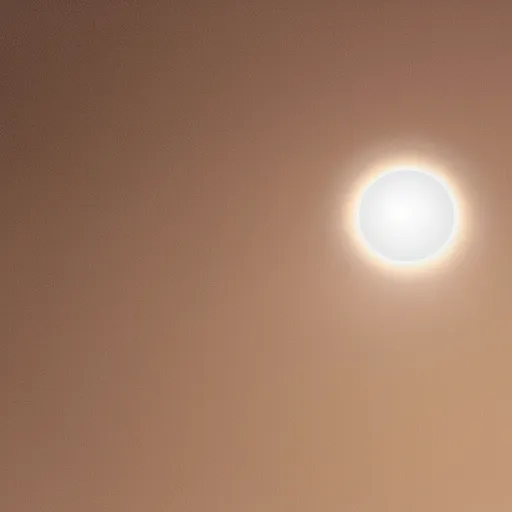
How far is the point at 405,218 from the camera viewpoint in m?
0.84

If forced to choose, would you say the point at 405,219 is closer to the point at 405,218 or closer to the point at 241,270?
the point at 405,218

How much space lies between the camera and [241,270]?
0.85 meters

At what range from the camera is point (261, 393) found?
874 mm

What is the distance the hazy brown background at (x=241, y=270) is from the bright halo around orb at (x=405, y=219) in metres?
0.02

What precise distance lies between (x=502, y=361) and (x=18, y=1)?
0.59 metres

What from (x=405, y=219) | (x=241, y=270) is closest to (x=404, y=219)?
(x=405, y=219)

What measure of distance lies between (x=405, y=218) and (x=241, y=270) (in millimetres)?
172

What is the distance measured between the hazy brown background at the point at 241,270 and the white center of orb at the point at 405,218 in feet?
0.09

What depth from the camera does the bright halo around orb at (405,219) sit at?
839 mm

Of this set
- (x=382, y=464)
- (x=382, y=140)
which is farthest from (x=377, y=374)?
(x=382, y=140)

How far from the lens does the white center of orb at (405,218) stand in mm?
839

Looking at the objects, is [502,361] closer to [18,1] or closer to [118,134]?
[118,134]

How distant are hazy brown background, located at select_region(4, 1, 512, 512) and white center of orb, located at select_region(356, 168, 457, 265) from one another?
0.09 ft

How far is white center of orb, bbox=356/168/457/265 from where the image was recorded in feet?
2.75
